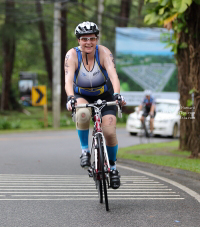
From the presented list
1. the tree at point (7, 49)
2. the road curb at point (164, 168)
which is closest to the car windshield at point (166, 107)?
the road curb at point (164, 168)

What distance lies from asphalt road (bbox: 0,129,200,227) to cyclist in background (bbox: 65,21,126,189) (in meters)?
0.57

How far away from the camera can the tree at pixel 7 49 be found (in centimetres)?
3609

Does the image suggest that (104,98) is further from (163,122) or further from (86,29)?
(163,122)

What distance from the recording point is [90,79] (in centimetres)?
680

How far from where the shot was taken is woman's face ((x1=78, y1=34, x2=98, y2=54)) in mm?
6695

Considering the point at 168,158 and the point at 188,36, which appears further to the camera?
the point at 188,36

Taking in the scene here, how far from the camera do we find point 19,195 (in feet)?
23.6

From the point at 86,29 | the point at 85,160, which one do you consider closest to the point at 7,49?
the point at 86,29

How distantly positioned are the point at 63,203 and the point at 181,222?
1.69 meters

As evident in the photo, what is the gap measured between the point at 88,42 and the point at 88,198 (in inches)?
81.0

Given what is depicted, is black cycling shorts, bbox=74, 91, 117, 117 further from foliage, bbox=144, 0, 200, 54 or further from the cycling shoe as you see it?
foliage, bbox=144, 0, 200, 54

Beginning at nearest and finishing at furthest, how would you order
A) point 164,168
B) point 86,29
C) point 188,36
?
point 86,29 → point 164,168 → point 188,36

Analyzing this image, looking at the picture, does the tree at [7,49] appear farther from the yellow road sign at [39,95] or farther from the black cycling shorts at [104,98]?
the black cycling shorts at [104,98]

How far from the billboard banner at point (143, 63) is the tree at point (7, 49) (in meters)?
7.27
